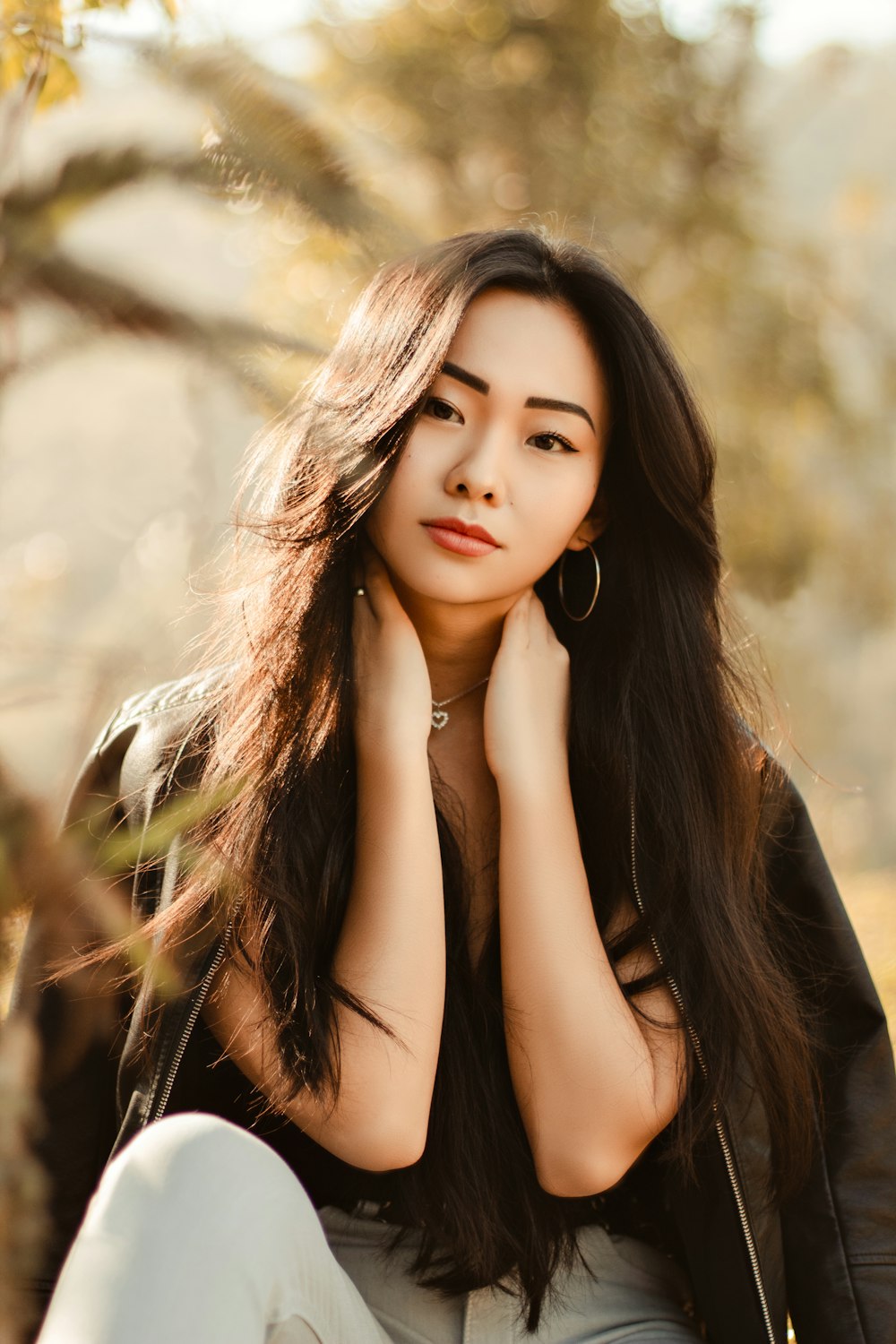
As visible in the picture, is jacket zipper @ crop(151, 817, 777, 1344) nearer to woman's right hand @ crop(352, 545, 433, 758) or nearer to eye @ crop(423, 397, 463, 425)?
woman's right hand @ crop(352, 545, 433, 758)

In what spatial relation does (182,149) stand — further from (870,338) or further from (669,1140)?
(870,338)

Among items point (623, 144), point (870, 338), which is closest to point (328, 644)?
point (623, 144)

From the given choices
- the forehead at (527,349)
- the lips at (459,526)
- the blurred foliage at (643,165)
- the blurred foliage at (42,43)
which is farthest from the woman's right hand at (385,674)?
the blurred foliage at (643,165)

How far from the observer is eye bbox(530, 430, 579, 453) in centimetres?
215

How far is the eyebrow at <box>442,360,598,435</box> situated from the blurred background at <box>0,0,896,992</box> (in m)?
1.22

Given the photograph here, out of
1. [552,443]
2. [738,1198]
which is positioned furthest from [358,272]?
[738,1198]

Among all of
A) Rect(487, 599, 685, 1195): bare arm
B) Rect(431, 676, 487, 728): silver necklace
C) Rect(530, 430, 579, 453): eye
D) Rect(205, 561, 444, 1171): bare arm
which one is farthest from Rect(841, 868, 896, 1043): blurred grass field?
Rect(530, 430, 579, 453): eye

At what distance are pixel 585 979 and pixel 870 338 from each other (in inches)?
486

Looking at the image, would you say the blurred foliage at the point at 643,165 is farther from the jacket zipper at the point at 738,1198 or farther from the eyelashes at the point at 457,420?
the jacket zipper at the point at 738,1198

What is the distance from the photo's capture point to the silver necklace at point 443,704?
2.38m

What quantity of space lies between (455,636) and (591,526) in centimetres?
33

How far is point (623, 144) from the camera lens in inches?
409

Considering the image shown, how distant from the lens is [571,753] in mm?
2273

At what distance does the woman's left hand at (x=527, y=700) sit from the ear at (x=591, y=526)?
130 mm
